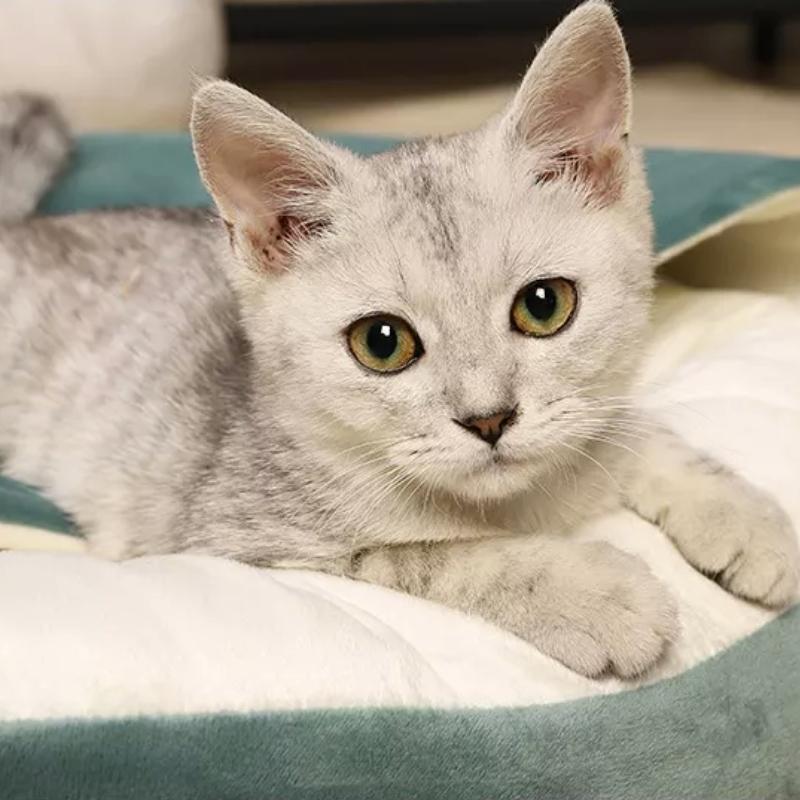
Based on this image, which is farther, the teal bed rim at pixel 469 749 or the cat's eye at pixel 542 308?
the cat's eye at pixel 542 308

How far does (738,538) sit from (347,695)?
1.39 ft

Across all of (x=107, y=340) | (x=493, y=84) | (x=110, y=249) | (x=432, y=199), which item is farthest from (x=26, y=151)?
(x=493, y=84)

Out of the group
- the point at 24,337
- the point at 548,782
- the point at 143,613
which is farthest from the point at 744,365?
the point at 24,337

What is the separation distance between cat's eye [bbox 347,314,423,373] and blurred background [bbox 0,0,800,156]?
68 cm

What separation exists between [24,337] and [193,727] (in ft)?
2.91

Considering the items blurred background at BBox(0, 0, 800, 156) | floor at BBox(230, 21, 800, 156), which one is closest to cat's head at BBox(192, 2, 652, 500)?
blurred background at BBox(0, 0, 800, 156)

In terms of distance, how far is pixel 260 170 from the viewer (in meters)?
1.07

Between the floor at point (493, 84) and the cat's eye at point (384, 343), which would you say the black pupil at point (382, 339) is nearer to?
the cat's eye at point (384, 343)

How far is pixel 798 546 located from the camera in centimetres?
107

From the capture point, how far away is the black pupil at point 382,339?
39.2 inches

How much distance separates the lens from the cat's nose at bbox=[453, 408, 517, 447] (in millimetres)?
933

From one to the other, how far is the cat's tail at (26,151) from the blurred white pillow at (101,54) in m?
0.34

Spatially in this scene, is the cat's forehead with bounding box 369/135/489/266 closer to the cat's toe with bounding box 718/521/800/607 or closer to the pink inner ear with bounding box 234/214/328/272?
the pink inner ear with bounding box 234/214/328/272

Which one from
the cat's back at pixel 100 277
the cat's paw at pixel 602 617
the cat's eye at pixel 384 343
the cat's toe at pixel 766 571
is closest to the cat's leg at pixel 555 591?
the cat's paw at pixel 602 617
